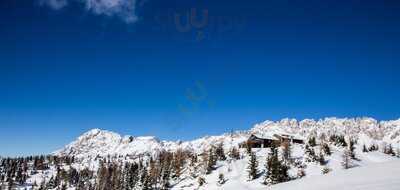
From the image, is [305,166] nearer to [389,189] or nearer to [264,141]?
[264,141]

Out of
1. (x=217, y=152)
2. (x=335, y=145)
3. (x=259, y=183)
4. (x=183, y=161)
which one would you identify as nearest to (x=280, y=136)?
(x=335, y=145)

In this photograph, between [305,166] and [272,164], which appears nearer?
[272,164]

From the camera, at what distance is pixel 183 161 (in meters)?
123

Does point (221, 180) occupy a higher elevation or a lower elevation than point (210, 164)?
lower

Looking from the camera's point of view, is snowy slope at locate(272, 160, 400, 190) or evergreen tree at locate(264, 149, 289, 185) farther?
evergreen tree at locate(264, 149, 289, 185)

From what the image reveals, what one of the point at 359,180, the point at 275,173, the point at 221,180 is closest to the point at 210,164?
the point at 221,180

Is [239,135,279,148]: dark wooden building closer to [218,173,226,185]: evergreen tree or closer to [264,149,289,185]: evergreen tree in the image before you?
[218,173,226,185]: evergreen tree

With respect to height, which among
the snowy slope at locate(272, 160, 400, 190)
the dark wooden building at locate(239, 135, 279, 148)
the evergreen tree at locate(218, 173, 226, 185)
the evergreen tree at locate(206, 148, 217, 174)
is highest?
the snowy slope at locate(272, 160, 400, 190)

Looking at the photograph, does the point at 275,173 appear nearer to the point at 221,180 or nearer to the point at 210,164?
the point at 221,180

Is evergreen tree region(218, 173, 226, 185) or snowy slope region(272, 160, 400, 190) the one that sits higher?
snowy slope region(272, 160, 400, 190)

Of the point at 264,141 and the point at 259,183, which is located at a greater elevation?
the point at 264,141

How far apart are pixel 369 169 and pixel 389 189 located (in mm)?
3111

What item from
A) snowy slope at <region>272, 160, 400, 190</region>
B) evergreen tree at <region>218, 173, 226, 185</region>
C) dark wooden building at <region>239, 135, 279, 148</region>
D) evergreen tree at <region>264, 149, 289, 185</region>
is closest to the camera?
snowy slope at <region>272, 160, 400, 190</region>

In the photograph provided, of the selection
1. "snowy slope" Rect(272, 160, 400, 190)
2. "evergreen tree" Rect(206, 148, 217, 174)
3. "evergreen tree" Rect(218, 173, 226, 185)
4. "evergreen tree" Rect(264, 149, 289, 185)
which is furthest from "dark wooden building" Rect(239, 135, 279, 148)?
"snowy slope" Rect(272, 160, 400, 190)
